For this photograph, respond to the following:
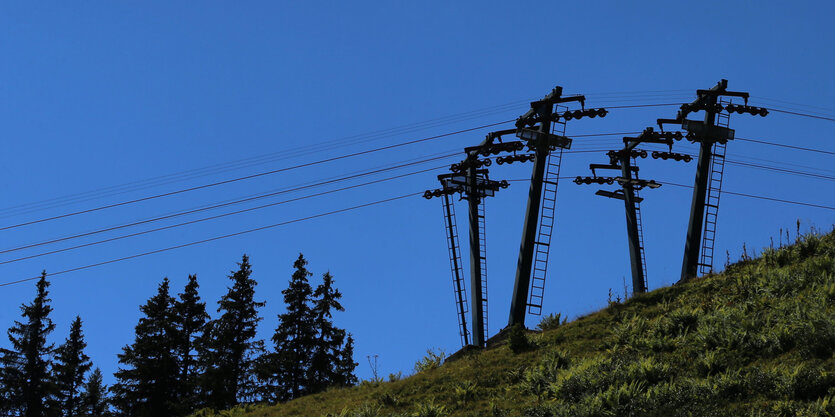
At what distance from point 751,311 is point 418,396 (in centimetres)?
904

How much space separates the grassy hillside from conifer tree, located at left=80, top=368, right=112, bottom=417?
68.7 feet

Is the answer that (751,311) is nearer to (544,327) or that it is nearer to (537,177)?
(544,327)

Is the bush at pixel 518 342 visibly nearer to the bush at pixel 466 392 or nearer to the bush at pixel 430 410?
the bush at pixel 466 392

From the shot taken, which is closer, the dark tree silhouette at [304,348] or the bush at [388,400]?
the bush at [388,400]

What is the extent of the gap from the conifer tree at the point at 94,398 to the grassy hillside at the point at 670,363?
20.9 m

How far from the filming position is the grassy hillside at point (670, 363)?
1716 cm

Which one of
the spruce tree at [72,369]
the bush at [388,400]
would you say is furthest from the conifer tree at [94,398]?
the bush at [388,400]

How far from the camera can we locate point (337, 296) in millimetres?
43469

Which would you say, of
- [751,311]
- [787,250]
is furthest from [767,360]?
[787,250]

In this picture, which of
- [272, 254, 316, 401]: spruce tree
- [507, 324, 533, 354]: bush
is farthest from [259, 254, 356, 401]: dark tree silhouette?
[507, 324, 533, 354]: bush

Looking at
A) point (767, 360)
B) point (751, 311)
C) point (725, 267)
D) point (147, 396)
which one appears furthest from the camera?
point (147, 396)

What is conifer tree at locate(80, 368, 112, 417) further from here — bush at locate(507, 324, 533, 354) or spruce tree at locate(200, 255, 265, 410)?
bush at locate(507, 324, 533, 354)

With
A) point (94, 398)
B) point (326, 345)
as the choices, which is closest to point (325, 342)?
point (326, 345)

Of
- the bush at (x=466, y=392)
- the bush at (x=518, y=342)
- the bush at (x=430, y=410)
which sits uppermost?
the bush at (x=518, y=342)
